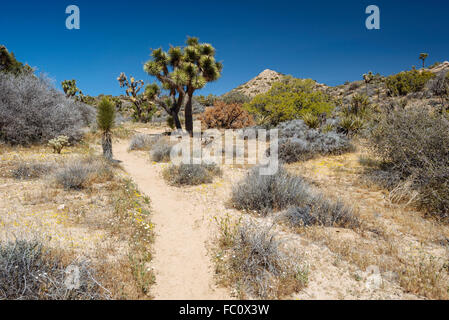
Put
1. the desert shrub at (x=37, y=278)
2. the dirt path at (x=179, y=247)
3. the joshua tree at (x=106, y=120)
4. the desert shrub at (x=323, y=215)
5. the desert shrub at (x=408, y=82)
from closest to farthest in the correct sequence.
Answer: the desert shrub at (x=37, y=278)
the dirt path at (x=179, y=247)
the desert shrub at (x=323, y=215)
the joshua tree at (x=106, y=120)
the desert shrub at (x=408, y=82)

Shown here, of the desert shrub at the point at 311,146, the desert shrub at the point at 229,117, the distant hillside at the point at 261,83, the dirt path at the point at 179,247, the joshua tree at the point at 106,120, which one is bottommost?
the dirt path at the point at 179,247

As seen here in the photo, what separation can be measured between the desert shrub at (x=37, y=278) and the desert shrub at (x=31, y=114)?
925 centimetres

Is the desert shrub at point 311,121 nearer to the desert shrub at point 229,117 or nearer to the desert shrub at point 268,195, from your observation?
the desert shrub at point 229,117

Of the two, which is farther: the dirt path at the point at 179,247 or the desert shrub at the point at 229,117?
the desert shrub at the point at 229,117

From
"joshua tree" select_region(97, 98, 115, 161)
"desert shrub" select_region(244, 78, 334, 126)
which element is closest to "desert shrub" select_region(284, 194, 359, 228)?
"joshua tree" select_region(97, 98, 115, 161)

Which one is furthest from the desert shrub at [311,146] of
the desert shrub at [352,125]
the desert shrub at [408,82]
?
the desert shrub at [408,82]

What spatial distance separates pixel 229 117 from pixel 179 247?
14000 mm

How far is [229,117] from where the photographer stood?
57.1 ft

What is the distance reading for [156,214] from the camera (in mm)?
5676

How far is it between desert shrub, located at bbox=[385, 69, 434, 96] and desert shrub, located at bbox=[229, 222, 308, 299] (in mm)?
27711

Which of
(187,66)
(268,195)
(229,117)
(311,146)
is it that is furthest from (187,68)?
(268,195)

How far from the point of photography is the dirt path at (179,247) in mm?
3203

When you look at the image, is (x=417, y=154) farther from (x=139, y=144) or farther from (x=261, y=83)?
(x=261, y=83)
